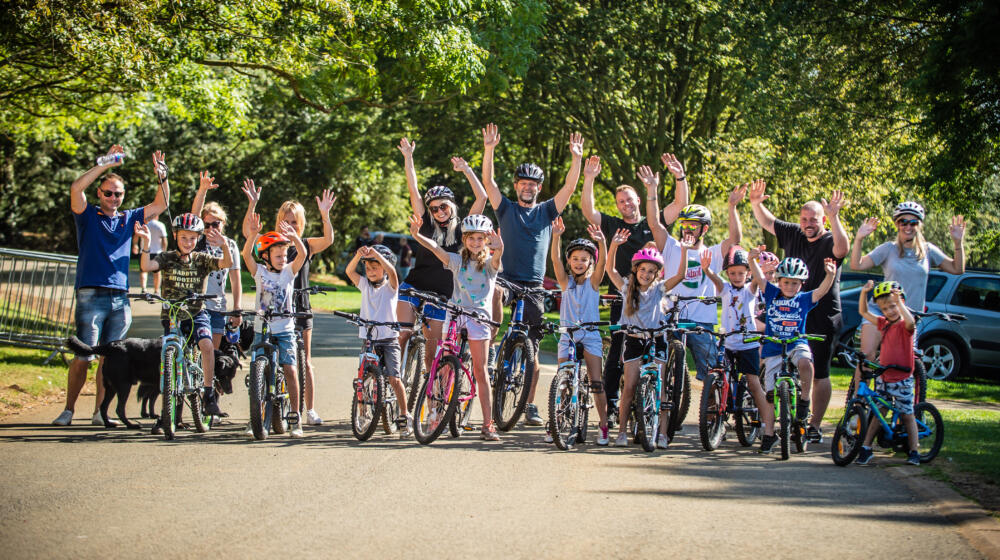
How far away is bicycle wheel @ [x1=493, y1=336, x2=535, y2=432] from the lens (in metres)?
8.43

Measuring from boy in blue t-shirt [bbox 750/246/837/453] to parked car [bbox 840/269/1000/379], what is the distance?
7.12 m

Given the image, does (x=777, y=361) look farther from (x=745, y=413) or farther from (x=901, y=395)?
(x=901, y=395)

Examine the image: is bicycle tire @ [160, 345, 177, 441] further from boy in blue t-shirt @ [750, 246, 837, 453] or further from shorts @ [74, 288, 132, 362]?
boy in blue t-shirt @ [750, 246, 837, 453]

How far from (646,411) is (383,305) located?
233 cm

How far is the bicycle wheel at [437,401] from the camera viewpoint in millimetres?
8031

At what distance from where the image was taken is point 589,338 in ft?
28.1

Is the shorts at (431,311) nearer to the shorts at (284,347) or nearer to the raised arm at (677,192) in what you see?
the shorts at (284,347)

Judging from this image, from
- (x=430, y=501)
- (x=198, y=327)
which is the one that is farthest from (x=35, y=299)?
(x=430, y=501)

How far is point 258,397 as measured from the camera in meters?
7.97

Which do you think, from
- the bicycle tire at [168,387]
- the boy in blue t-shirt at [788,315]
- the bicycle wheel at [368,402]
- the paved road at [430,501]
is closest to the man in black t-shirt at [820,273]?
the boy in blue t-shirt at [788,315]

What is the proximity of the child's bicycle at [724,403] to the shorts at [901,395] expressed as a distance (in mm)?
1074

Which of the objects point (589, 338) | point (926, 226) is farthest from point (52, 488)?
point (926, 226)

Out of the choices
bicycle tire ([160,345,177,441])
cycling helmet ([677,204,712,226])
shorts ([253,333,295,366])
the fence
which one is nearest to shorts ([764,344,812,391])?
cycling helmet ([677,204,712,226])

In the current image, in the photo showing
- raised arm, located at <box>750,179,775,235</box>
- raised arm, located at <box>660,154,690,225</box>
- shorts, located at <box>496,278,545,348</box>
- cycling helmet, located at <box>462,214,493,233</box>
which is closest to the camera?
cycling helmet, located at <box>462,214,493,233</box>
